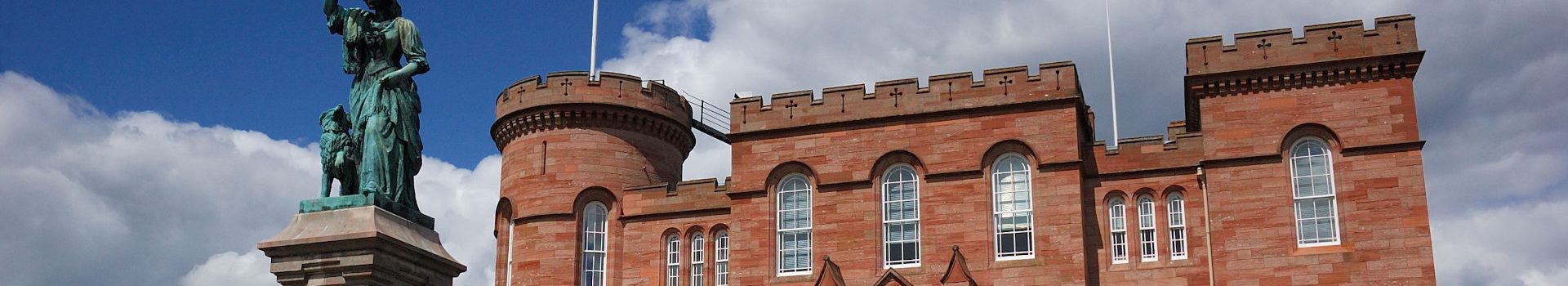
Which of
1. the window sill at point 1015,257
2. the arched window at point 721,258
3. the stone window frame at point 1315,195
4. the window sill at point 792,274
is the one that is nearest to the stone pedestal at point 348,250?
the window sill at point 1015,257

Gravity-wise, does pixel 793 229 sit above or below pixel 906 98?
below

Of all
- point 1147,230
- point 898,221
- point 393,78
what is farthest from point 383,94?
point 1147,230

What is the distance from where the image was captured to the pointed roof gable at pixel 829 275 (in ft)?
103

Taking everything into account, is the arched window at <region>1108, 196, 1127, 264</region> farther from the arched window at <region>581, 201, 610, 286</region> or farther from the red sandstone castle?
the arched window at <region>581, 201, 610, 286</region>

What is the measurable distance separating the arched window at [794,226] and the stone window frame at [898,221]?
5.17ft

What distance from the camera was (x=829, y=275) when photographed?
1242 inches

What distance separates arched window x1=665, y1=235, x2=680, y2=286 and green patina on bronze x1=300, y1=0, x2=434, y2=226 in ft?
68.6

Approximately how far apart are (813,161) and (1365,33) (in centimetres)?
1095

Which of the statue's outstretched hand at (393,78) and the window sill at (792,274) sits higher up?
the window sill at (792,274)

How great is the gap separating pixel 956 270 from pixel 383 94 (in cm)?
1870

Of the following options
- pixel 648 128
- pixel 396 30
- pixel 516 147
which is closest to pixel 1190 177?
pixel 648 128

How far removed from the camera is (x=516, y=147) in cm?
3653

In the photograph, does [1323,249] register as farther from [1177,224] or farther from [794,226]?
[794,226]

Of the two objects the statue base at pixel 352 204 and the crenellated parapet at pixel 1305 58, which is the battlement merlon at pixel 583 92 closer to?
the crenellated parapet at pixel 1305 58
